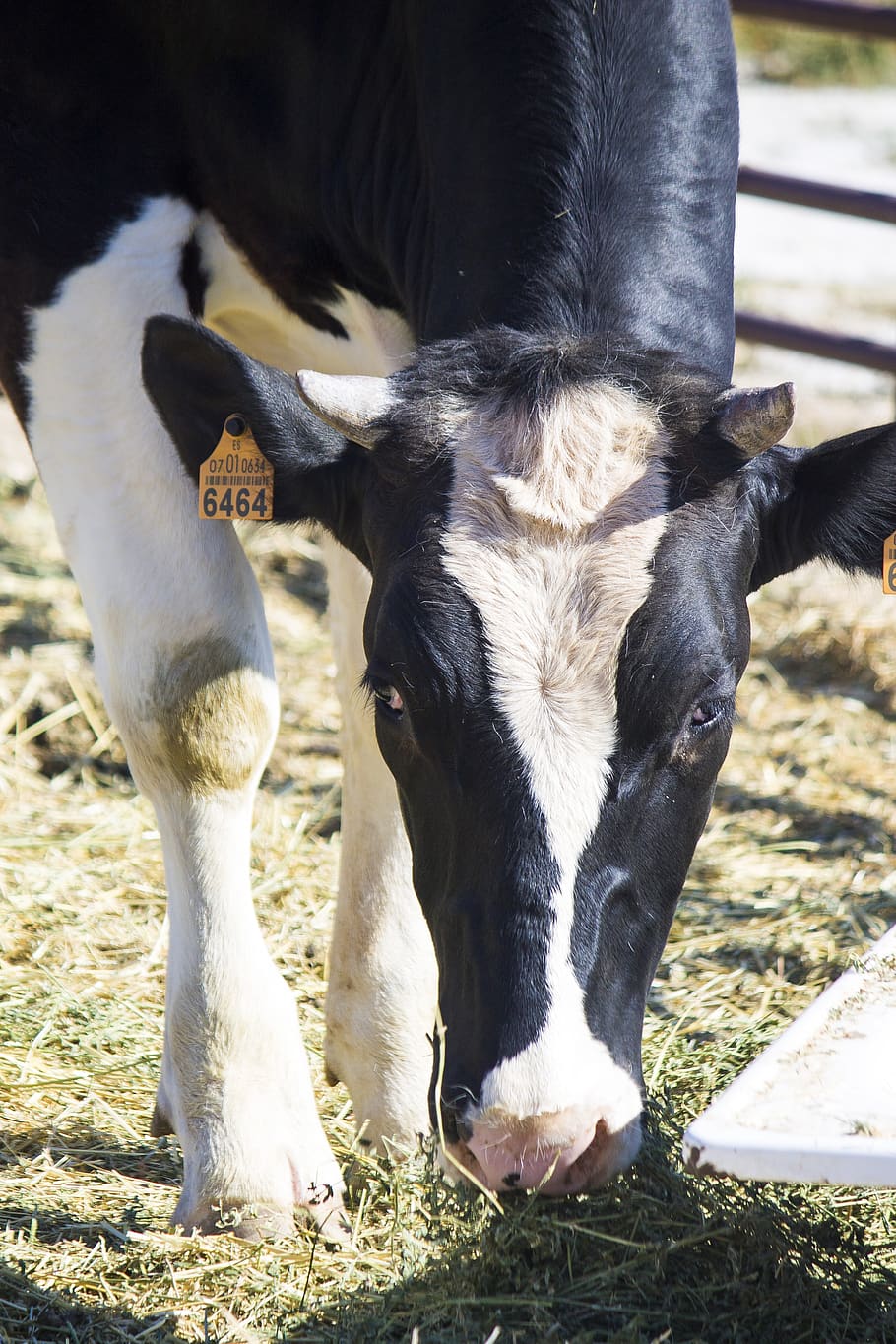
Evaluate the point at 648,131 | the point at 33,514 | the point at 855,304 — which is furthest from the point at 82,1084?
the point at 855,304

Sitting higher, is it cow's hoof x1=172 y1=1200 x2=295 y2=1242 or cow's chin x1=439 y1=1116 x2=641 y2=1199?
cow's chin x1=439 y1=1116 x2=641 y2=1199

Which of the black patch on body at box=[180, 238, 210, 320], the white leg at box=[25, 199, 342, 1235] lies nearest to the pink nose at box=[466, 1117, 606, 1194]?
the white leg at box=[25, 199, 342, 1235]

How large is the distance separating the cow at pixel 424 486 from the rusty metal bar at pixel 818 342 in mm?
3319

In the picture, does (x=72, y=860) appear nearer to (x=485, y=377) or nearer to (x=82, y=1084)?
(x=82, y=1084)

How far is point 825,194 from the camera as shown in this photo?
6586 millimetres

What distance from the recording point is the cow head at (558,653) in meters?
2.33

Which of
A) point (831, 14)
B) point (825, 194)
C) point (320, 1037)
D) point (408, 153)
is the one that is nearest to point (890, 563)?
point (408, 153)

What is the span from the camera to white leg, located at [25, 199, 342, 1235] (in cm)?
315

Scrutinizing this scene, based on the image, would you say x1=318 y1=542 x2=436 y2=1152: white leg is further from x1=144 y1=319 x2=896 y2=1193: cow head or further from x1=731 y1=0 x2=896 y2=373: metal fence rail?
x1=731 y1=0 x2=896 y2=373: metal fence rail

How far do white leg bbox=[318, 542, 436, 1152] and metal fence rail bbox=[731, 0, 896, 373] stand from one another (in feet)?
11.5

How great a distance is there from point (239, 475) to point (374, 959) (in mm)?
1179

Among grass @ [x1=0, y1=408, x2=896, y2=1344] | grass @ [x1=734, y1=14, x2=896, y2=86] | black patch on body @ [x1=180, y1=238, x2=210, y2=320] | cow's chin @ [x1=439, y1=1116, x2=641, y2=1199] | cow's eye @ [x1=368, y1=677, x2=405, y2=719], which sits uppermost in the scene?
grass @ [x1=734, y1=14, x2=896, y2=86]

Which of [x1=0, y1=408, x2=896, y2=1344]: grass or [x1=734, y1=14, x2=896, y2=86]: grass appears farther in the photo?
[x1=734, y1=14, x2=896, y2=86]: grass

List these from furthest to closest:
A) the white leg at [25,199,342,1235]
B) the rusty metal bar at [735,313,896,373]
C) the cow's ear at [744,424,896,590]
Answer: the rusty metal bar at [735,313,896,373], the white leg at [25,199,342,1235], the cow's ear at [744,424,896,590]
